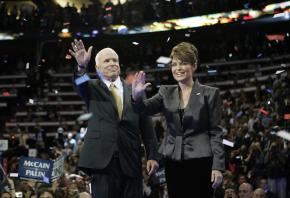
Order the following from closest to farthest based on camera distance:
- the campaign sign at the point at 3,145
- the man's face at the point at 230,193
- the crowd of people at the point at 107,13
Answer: the man's face at the point at 230,193 → the campaign sign at the point at 3,145 → the crowd of people at the point at 107,13

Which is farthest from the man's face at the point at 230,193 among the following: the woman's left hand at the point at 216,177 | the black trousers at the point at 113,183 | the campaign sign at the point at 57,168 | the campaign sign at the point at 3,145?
the campaign sign at the point at 3,145

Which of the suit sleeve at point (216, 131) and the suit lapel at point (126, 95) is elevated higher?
the suit lapel at point (126, 95)

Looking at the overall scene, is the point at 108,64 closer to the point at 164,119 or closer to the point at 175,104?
the point at 175,104

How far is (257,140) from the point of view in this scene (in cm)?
877

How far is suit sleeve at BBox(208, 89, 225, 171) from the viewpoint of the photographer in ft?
11.8

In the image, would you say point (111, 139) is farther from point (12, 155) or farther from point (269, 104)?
point (12, 155)

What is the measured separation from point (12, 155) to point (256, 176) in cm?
613

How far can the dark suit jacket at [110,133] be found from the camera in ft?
12.5

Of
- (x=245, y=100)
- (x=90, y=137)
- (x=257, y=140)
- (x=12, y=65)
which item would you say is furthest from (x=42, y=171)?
(x=12, y=65)

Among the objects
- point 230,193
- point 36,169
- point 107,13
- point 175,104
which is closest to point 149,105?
point 175,104

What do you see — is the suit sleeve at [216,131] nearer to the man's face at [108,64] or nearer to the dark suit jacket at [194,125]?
the dark suit jacket at [194,125]

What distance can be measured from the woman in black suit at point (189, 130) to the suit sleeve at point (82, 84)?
36 cm

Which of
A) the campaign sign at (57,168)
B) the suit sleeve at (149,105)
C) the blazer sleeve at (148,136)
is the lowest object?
the campaign sign at (57,168)

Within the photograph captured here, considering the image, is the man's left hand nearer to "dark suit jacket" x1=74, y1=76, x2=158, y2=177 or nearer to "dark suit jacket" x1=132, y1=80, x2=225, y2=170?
"dark suit jacket" x1=74, y1=76, x2=158, y2=177
